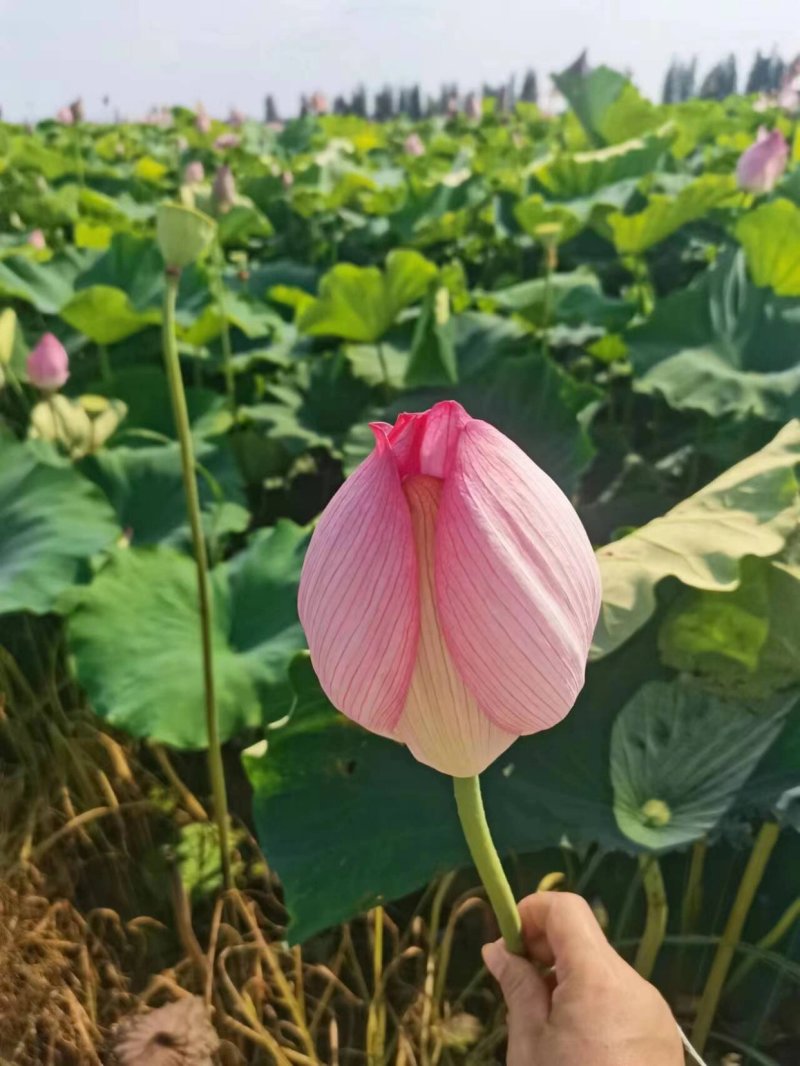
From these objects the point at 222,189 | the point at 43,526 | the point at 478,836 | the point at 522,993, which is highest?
the point at 222,189

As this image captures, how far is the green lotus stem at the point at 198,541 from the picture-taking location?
77cm

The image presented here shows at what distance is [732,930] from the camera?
85cm

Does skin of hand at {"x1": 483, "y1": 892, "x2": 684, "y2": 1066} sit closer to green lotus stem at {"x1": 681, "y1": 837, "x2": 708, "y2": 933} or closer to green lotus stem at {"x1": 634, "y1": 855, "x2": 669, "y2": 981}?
green lotus stem at {"x1": 634, "y1": 855, "x2": 669, "y2": 981}

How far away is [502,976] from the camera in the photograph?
0.52 meters

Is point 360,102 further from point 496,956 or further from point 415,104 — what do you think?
point 496,956

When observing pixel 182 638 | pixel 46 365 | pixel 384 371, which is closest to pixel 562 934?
pixel 182 638

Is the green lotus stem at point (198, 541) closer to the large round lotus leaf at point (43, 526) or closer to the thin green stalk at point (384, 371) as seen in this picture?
the large round lotus leaf at point (43, 526)

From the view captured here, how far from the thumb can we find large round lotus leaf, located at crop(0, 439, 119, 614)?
76 cm

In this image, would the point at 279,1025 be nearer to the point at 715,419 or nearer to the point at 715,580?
the point at 715,580

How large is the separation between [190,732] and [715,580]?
1.91 ft

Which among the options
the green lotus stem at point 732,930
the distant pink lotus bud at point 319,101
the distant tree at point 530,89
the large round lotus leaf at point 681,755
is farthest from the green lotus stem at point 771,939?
the distant tree at point 530,89

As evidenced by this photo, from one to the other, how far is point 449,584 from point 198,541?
21.9 inches

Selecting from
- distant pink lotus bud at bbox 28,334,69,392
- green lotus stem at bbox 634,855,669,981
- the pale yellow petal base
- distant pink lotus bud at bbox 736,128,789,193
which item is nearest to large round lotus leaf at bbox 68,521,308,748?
distant pink lotus bud at bbox 28,334,69,392

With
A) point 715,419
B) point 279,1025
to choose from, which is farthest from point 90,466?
point 715,419
